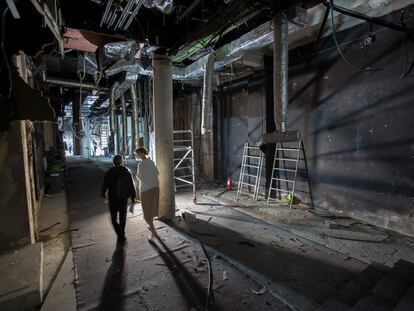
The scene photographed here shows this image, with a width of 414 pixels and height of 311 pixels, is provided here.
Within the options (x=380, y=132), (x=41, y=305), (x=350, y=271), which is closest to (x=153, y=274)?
(x=41, y=305)

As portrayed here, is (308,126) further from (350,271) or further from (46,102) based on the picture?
(46,102)

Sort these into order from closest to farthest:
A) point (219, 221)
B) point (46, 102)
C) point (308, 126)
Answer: point (46, 102) → point (219, 221) → point (308, 126)

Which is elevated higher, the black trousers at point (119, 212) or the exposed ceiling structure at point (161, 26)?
the exposed ceiling structure at point (161, 26)

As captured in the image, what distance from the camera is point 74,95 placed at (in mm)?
9523

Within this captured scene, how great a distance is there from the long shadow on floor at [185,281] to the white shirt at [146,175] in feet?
3.15

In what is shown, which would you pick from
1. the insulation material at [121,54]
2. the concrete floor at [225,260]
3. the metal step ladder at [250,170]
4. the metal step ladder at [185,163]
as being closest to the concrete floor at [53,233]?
the concrete floor at [225,260]

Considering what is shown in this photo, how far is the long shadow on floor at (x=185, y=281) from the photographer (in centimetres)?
241

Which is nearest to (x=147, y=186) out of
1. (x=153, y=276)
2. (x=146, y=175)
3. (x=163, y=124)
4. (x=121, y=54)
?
(x=146, y=175)

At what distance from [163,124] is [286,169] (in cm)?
313

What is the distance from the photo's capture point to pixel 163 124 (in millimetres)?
4641

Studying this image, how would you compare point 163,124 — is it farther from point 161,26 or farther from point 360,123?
point 360,123

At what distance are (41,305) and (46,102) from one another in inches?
81.7

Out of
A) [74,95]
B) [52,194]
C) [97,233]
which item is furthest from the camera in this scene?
[74,95]

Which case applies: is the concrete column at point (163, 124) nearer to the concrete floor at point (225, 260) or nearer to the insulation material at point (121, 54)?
the insulation material at point (121, 54)
